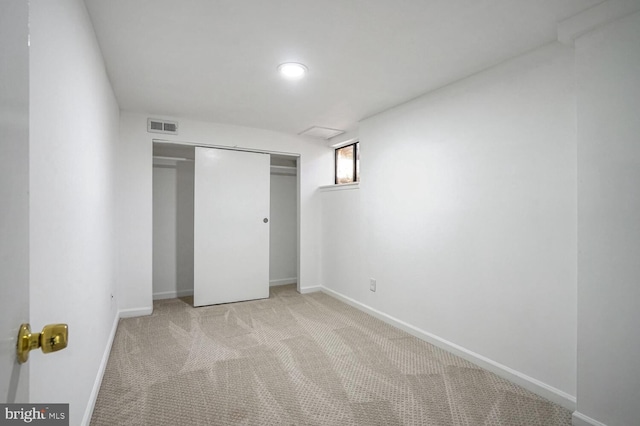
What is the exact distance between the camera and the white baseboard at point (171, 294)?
14.2 ft

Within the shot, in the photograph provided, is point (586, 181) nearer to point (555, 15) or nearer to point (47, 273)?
point (555, 15)

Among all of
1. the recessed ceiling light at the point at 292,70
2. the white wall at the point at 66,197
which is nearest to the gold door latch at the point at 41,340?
the white wall at the point at 66,197

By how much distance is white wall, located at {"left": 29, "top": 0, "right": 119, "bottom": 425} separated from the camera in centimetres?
105

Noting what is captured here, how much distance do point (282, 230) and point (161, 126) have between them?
94.1 inches

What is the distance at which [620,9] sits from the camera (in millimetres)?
1630

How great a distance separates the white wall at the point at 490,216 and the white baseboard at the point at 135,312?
2.64 metres

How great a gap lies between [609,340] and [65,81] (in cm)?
299

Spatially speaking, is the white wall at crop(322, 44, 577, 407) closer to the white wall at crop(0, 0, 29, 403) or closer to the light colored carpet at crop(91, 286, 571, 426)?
the light colored carpet at crop(91, 286, 571, 426)

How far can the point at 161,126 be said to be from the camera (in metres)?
3.69

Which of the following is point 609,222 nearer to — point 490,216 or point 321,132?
point 490,216

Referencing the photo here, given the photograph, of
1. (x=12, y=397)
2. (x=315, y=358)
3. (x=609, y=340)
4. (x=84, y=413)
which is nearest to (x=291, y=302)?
(x=315, y=358)

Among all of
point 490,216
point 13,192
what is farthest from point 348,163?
point 13,192

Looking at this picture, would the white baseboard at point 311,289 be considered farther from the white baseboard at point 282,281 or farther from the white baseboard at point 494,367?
the white baseboard at point 494,367

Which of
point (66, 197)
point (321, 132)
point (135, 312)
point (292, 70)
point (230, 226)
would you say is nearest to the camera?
point (66, 197)
